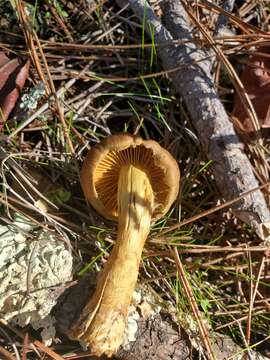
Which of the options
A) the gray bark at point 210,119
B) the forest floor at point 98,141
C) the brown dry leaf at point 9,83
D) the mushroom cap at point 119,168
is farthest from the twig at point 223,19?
the brown dry leaf at point 9,83

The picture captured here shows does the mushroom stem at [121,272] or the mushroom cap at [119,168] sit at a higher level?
the mushroom cap at [119,168]

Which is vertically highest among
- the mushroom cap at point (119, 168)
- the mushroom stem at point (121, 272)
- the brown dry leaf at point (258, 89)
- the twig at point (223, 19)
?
the twig at point (223, 19)

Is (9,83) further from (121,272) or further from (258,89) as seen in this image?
(258,89)

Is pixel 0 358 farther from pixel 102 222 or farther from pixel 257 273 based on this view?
pixel 257 273

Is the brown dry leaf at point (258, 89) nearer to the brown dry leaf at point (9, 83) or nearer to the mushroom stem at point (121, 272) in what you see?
the mushroom stem at point (121, 272)

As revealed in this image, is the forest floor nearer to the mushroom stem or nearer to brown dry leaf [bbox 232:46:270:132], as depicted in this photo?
brown dry leaf [bbox 232:46:270:132]

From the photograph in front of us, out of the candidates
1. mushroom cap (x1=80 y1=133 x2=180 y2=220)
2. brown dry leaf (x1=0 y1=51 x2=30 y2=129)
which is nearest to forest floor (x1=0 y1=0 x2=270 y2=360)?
brown dry leaf (x1=0 y1=51 x2=30 y2=129)
